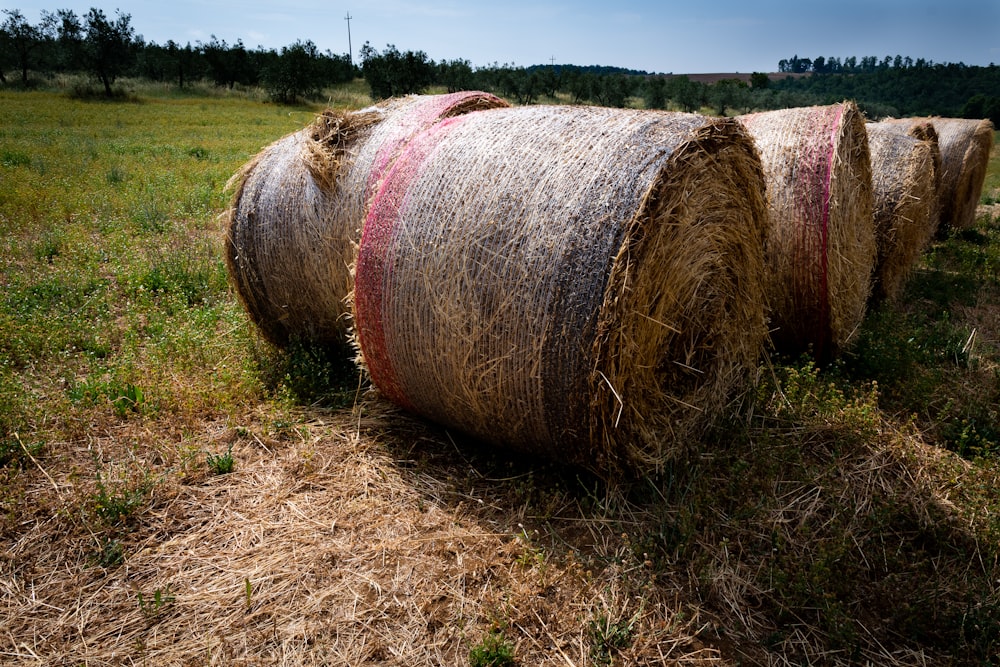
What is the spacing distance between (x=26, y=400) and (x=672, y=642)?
4.49 m

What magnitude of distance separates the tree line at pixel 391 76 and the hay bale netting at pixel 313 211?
1707 inches

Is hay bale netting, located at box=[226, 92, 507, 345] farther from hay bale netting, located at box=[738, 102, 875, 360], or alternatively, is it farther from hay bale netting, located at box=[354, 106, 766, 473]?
hay bale netting, located at box=[738, 102, 875, 360]

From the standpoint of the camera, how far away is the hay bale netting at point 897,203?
669cm

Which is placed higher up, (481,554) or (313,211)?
(313,211)

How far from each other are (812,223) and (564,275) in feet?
9.25

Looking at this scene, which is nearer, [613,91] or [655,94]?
[655,94]

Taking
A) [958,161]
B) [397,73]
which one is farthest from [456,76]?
[958,161]

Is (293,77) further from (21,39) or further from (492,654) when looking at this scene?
(492,654)

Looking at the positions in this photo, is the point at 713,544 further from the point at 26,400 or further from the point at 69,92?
the point at 69,92

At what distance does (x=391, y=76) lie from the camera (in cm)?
5409

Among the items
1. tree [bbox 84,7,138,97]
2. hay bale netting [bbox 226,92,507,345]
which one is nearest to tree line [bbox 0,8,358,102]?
tree [bbox 84,7,138,97]

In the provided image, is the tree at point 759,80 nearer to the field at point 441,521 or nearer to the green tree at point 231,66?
the green tree at point 231,66

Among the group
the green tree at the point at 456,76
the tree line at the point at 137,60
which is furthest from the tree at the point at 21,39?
the green tree at the point at 456,76

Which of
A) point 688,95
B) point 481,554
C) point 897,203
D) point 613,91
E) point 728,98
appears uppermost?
point 613,91
